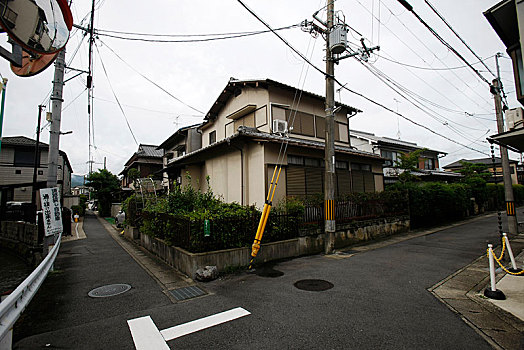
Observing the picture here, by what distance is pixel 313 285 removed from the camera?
571 cm

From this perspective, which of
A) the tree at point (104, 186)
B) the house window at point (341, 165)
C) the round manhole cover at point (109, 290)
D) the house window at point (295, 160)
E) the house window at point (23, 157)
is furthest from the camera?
the tree at point (104, 186)

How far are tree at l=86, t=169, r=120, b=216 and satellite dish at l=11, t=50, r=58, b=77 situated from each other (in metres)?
31.6

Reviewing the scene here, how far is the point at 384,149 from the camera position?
24.1 metres

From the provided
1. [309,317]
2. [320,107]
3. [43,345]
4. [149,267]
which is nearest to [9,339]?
[43,345]

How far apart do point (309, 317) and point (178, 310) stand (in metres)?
2.43

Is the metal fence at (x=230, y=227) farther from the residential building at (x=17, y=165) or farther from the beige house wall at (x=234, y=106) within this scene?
the residential building at (x=17, y=165)

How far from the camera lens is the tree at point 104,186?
29500mm

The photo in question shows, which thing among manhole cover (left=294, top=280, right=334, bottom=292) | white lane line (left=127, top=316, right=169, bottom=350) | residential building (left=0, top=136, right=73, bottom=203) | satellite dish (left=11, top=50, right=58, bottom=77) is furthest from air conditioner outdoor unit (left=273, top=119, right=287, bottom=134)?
residential building (left=0, top=136, right=73, bottom=203)

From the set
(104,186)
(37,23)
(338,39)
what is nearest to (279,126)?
(338,39)

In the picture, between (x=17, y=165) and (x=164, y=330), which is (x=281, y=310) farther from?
(x=17, y=165)

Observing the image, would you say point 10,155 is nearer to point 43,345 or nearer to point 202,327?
point 43,345

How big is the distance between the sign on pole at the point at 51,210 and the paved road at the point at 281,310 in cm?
136

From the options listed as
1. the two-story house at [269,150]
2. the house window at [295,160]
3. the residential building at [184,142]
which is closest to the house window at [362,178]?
the two-story house at [269,150]

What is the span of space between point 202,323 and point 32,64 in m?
4.24
